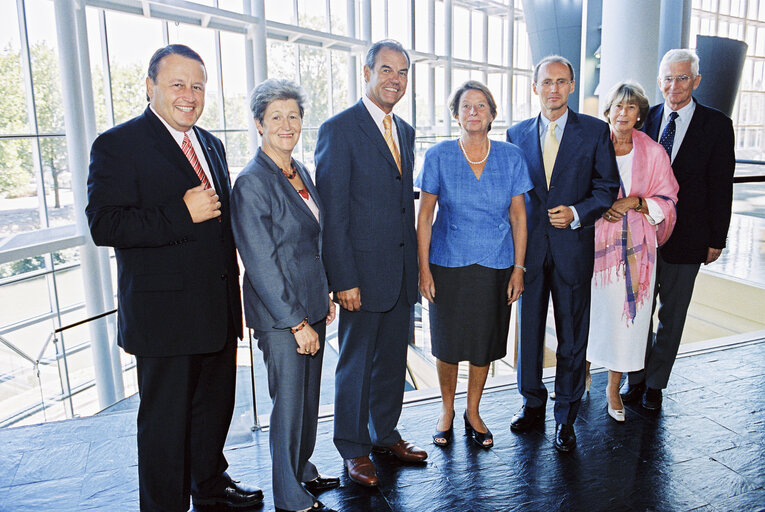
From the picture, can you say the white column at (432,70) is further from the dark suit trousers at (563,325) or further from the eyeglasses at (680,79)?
the dark suit trousers at (563,325)

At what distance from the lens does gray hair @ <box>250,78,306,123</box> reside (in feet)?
6.61

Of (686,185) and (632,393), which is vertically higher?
(686,185)

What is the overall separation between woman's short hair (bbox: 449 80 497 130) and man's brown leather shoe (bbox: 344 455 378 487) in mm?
1626

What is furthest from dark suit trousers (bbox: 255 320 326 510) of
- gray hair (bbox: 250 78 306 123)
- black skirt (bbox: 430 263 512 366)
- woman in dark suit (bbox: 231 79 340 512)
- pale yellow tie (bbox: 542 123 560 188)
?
pale yellow tie (bbox: 542 123 560 188)

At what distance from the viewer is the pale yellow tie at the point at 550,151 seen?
270cm

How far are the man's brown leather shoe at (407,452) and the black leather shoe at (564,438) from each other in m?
0.68

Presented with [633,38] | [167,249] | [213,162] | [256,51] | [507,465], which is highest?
[256,51]

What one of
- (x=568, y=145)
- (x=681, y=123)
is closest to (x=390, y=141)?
(x=568, y=145)

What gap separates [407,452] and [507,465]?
474 mm

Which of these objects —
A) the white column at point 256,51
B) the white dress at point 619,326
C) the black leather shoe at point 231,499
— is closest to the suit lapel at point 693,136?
the white dress at point 619,326

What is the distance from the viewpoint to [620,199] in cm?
279

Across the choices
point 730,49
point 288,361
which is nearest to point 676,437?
point 288,361

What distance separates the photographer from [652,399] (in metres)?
3.22

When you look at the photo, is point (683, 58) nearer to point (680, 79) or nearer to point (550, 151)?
point (680, 79)
